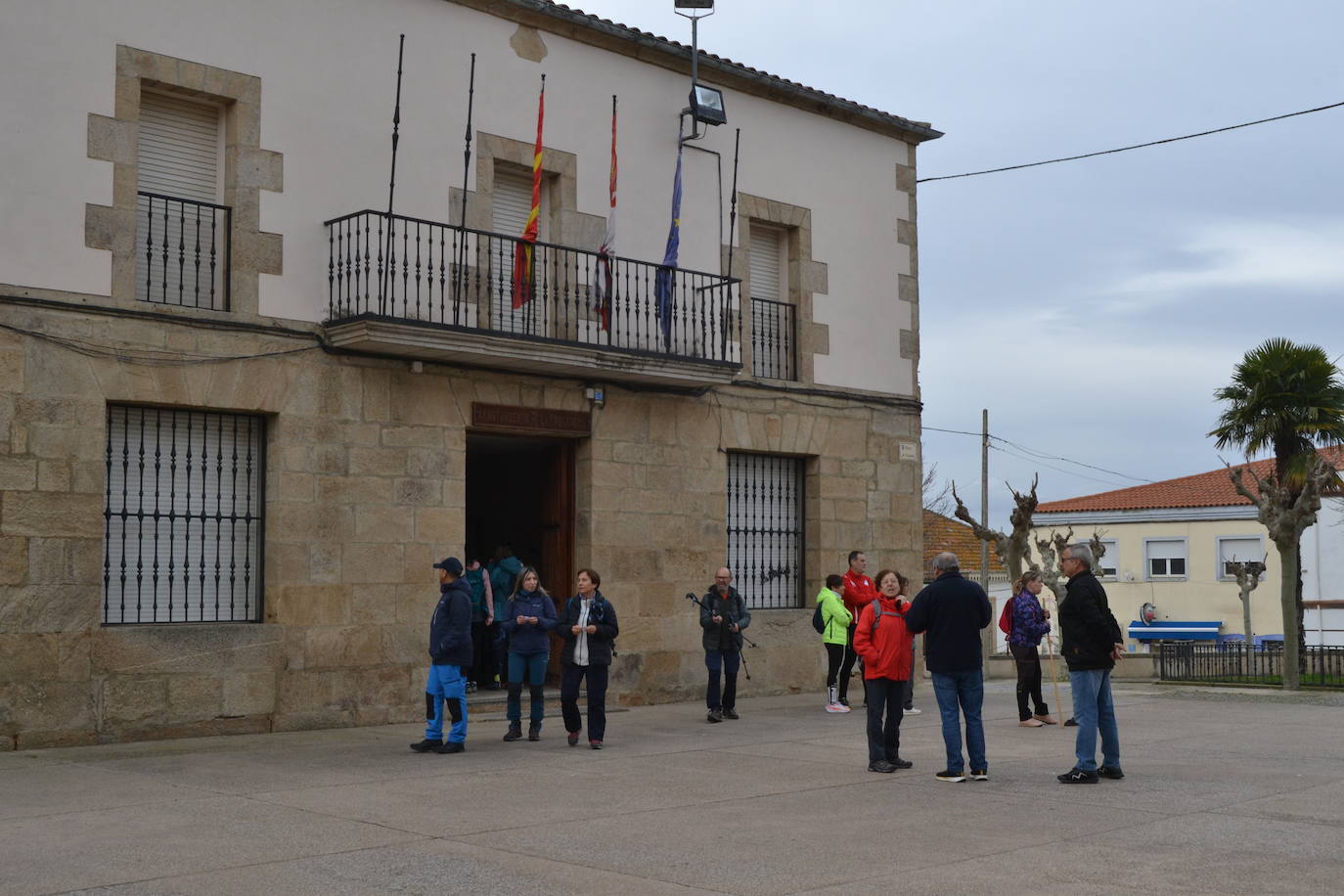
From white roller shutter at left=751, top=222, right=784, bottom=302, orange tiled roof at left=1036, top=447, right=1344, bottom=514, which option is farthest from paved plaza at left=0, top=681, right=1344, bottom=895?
orange tiled roof at left=1036, top=447, right=1344, bottom=514

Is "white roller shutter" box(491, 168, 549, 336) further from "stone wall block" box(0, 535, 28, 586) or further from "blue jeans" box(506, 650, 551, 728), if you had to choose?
"stone wall block" box(0, 535, 28, 586)

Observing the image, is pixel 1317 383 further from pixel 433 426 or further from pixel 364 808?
pixel 364 808

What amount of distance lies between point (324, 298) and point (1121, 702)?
9.68 meters

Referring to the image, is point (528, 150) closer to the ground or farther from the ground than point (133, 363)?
farther from the ground

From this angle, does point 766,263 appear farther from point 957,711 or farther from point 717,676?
A: point 957,711

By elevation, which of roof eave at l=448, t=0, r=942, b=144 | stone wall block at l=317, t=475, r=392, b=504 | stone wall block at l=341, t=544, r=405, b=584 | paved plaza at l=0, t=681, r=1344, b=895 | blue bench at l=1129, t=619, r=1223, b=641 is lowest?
blue bench at l=1129, t=619, r=1223, b=641

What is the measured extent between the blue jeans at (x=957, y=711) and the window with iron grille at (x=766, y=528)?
22.4 feet

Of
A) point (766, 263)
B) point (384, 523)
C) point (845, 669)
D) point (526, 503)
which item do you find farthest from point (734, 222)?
point (384, 523)

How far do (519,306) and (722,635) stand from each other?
148 inches

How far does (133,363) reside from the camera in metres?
11.8

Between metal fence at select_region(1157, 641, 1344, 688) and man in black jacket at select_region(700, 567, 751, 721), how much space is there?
8.90 metres

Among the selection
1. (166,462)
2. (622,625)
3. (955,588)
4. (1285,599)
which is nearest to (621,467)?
(622,625)

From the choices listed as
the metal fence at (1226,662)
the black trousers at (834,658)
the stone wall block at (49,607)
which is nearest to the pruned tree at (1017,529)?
the metal fence at (1226,662)

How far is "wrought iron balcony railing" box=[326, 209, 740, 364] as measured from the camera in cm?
1313
